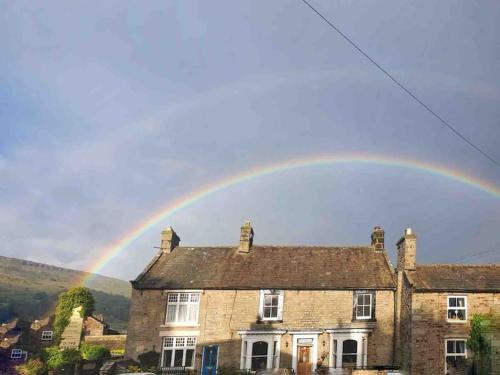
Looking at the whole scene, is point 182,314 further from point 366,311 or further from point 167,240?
point 366,311

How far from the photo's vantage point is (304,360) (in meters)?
31.0

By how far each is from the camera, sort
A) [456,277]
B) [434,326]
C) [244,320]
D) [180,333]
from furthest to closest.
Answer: [180,333] < [244,320] < [456,277] < [434,326]

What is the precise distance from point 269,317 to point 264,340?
1.51 m

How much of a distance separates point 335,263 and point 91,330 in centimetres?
3042

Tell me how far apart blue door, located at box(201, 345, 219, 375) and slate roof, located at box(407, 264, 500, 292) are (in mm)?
13348

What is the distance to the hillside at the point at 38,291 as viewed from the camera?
111125 millimetres

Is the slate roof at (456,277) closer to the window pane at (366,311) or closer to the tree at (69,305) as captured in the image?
the window pane at (366,311)

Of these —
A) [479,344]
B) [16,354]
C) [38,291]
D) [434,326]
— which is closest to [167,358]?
[16,354]

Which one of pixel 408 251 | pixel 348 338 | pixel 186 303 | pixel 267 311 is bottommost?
pixel 348 338

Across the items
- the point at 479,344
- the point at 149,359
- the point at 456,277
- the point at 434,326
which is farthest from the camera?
the point at 149,359

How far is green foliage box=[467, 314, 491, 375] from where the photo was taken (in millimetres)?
A: 26984

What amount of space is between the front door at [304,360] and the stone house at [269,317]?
0.20 ft

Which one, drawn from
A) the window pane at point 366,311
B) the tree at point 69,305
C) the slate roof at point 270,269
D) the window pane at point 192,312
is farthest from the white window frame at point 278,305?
the tree at point 69,305

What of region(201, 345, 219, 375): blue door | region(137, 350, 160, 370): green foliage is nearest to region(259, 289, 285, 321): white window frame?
region(201, 345, 219, 375): blue door
